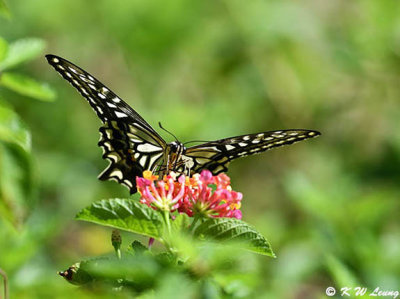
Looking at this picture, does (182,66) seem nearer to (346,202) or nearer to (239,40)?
(239,40)

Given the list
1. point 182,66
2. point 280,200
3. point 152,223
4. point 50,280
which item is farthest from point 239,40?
point 152,223

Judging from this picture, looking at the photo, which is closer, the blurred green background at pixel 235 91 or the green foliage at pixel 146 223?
the green foliage at pixel 146 223

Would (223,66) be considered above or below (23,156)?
above

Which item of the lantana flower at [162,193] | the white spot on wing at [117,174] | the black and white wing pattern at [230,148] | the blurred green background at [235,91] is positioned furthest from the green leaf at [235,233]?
the blurred green background at [235,91]

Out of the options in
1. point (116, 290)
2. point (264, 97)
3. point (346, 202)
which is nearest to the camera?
point (116, 290)

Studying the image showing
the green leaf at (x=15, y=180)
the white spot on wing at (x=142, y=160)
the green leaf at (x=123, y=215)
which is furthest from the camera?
the white spot on wing at (x=142, y=160)

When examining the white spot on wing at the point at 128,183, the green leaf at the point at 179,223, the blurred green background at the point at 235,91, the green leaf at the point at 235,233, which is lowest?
the green leaf at the point at 235,233

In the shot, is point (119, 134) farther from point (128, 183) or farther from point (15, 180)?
point (15, 180)

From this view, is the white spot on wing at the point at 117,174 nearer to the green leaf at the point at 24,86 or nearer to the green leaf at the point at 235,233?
the green leaf at the point at 24,86
